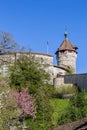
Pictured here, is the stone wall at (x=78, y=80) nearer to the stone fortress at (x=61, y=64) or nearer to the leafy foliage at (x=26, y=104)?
the stone fortress at (x=61, y=64)

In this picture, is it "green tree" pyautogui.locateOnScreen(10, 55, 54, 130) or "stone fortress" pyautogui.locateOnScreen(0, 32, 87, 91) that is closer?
"green tree" pyautogui.locateOnScreen(10, 55, 54, 130)

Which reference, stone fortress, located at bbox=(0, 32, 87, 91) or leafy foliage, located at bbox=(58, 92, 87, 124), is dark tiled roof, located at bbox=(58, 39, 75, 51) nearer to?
stone fortress, located at bbox=(0, 32, 87, 91)

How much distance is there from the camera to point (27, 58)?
157 ft

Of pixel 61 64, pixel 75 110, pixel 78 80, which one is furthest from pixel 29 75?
pixel 61 64

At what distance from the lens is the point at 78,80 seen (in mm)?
63500

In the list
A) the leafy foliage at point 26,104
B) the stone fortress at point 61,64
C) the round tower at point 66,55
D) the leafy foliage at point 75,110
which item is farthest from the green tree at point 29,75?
the round tower at point 66,55

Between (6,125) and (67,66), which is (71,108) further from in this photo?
(67,66)

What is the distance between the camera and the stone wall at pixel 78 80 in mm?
62250

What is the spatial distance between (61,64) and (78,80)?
1607 centimetres

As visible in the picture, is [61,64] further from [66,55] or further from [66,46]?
[66,46]

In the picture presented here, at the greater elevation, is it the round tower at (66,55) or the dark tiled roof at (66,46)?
the dark tiled roof at (66,46)

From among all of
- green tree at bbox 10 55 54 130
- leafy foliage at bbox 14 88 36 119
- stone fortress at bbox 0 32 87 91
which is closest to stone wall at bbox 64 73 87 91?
stone fortress at bbox 0 32 87 91

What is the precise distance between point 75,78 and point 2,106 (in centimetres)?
4005

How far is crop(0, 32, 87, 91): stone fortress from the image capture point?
57425mm
